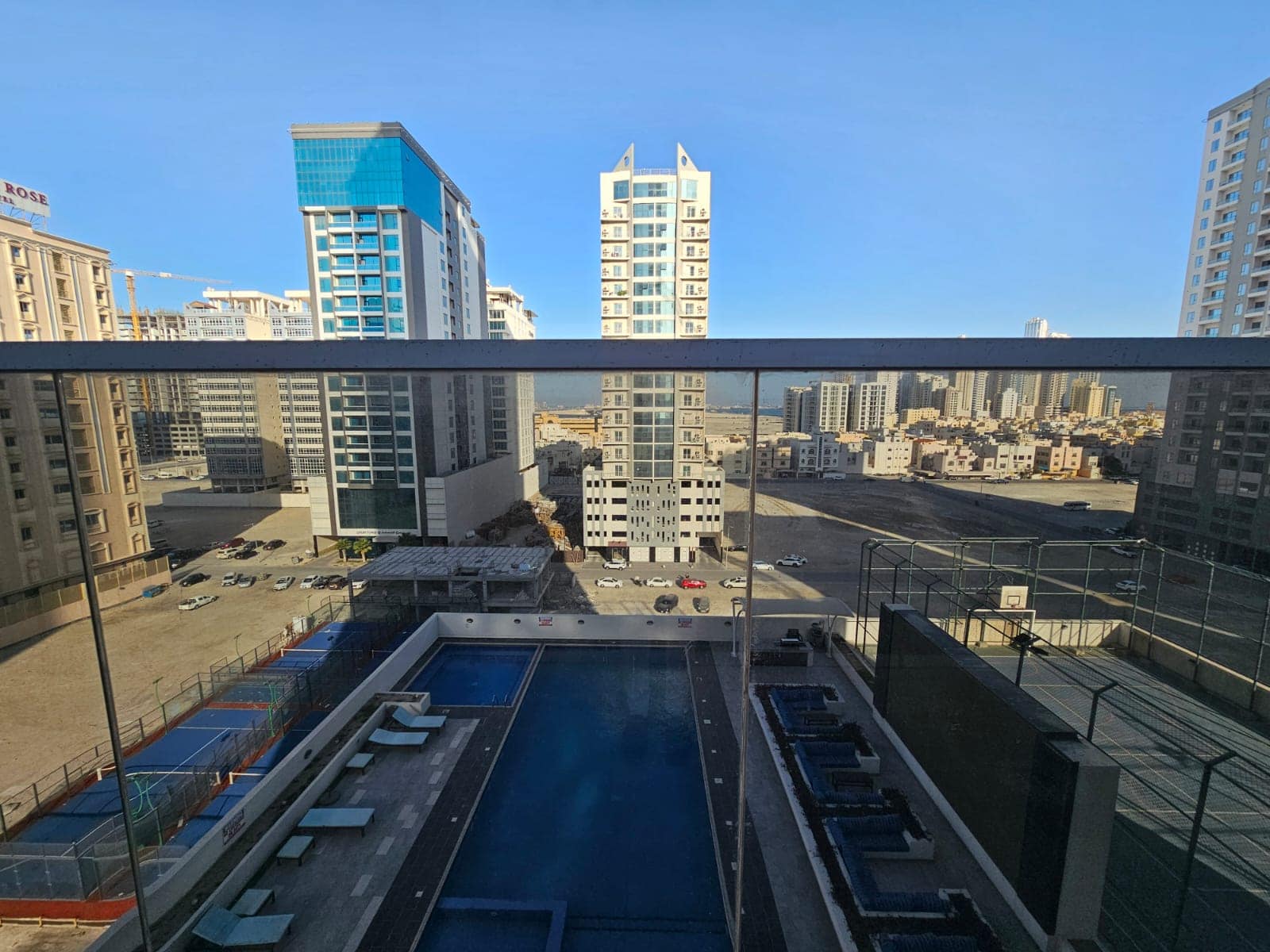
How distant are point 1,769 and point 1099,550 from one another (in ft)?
69.5

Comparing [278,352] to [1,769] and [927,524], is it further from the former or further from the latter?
[927,524]

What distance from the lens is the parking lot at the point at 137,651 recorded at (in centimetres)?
821

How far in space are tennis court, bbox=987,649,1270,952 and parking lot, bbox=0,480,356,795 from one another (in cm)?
1242

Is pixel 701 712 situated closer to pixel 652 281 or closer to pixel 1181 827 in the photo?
pixel 1181 827

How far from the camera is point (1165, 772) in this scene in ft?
16.9

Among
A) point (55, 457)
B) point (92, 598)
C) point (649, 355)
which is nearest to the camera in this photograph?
point (649, 355)

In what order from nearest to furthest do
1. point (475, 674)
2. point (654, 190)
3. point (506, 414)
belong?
1. point (475, 674)
2. point (654, 190)
3. point (506, 414)

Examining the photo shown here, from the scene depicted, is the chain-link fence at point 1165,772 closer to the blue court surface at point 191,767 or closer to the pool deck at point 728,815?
the pool deck at point 728,815

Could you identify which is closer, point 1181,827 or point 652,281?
point 1181,827

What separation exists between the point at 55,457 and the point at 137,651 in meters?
8.92

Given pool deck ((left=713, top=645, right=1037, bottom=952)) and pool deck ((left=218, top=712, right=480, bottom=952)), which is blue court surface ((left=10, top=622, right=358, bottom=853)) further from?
pool deck ((left=713, top=645, right=1037, bottom=952))

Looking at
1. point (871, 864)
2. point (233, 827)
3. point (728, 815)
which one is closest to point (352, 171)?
point (233, 827)

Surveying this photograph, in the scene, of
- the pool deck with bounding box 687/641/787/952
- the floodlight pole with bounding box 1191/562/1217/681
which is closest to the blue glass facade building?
the pool deck with bounding box 687/641/787/952

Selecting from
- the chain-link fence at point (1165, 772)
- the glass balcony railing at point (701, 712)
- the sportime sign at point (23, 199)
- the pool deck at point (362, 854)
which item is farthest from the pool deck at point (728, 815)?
the sportime sign at point (23, 199)
